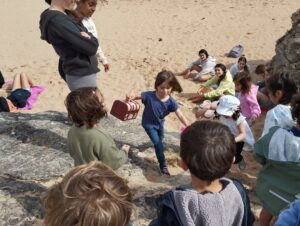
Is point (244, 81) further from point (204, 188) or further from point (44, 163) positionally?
point (204, 188)

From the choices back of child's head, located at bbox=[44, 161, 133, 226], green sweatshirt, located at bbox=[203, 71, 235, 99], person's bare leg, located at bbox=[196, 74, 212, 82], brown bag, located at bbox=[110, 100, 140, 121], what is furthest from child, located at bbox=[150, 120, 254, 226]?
person's bare leg, located at bbox=[196, 74, 212, 82]

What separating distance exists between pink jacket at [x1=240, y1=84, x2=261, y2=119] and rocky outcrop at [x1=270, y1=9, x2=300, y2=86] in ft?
3.97

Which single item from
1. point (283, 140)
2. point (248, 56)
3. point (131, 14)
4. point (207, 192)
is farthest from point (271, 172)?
point (131, 14)

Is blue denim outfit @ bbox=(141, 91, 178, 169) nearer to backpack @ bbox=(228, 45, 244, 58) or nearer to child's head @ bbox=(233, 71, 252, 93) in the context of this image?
child's head @ bbox=(233, 71, 252, 93)

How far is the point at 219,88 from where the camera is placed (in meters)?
7.36

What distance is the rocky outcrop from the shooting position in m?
7.09

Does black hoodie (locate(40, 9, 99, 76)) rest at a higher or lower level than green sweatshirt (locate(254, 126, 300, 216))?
higher

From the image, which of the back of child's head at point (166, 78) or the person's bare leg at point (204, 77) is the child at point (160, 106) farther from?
the person's bare leg at point (204, 77)

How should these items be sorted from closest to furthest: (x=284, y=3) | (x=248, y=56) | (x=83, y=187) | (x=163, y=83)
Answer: (x=83, y=187)
(x=163, y=83)
(x=248, y=56)
(x=284, y=3)

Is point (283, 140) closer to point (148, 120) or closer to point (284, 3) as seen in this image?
point (148, 120)

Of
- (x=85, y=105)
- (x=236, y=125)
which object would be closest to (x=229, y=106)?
(x=236, y=125)

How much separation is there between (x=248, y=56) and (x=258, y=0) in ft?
21.4

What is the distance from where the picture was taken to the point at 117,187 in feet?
5.20

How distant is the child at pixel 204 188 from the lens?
6.75 ft
